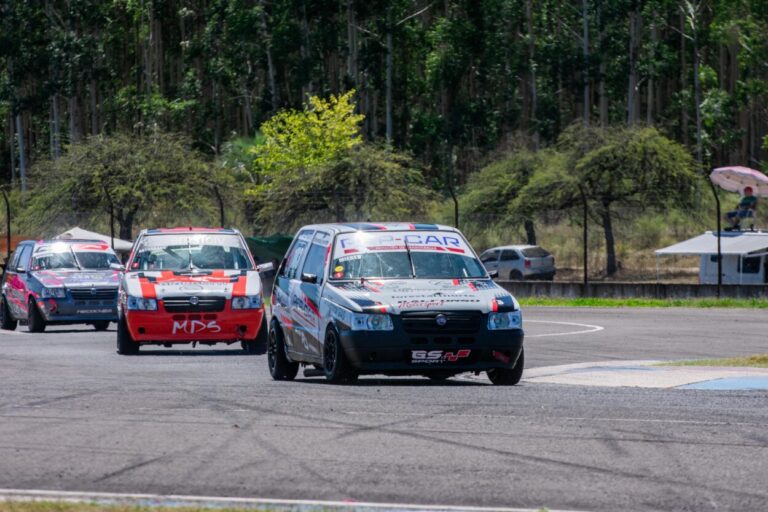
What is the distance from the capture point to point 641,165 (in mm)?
51688

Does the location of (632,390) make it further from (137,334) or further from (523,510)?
(137,334)

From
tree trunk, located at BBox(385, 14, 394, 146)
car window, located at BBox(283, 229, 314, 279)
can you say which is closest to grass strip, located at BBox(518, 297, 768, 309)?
car window, located at BBox(283, 229, 314, 279)

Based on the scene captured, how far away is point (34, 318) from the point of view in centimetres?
2545

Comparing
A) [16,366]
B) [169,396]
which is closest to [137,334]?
[16,366]

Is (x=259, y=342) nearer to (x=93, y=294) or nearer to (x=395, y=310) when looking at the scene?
(x=93, y=294)

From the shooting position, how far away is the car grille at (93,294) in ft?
81.5

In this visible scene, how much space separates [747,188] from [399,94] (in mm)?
34568

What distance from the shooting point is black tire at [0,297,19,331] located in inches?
1069

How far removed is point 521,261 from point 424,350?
36.2 m

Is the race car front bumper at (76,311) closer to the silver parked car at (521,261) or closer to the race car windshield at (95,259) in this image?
the race car windshield at (95,259)

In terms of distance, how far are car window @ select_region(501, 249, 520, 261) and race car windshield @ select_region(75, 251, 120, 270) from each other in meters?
25.0

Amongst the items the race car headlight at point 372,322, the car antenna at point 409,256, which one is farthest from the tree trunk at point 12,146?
the race car headlight at point 372,322

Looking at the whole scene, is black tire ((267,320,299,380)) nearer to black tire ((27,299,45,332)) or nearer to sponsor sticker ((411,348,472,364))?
sponsor sticker ((411,348,472,364))

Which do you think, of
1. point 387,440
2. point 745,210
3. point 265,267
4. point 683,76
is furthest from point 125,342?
point 683,76
